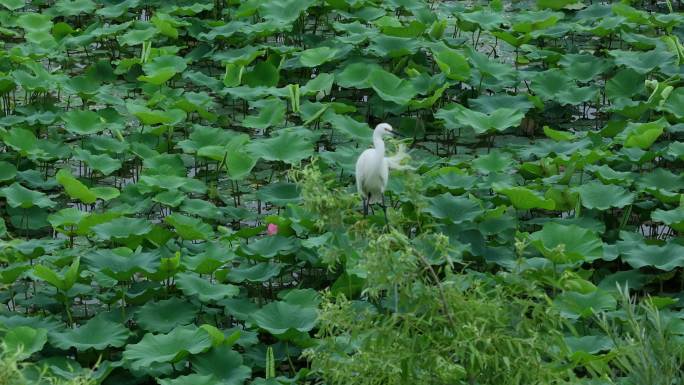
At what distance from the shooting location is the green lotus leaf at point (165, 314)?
181 inches

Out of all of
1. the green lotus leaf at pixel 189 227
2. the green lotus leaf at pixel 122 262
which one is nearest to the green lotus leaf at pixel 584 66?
the green lotus leaf at pixel 189 227

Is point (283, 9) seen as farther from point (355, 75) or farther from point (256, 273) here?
point (256, 273)

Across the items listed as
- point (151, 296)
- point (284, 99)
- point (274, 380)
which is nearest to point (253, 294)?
point (151, 296)

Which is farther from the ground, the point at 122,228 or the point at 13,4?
the point at 122,228

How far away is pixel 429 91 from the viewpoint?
635 cm

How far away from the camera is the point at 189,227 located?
4988 mm

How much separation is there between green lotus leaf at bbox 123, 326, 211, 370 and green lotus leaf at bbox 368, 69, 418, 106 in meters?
2.19

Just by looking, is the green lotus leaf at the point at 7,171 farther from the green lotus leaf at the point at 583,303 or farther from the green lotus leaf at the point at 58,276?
the green lotus leaf at the point at 583,303

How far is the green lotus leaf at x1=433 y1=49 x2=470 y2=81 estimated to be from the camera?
6.43m

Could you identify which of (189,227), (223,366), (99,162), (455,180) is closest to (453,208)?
(455,180)

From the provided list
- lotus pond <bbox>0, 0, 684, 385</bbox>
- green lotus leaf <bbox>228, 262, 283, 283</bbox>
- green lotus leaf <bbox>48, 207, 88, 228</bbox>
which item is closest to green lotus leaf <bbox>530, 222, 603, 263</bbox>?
lotus pond <bbox>0, 0, 684, 385</bbox>

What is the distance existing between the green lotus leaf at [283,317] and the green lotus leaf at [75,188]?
46.1 inches

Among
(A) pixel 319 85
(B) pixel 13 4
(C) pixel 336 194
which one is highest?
(C) pixel 336 194

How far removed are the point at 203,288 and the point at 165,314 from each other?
0.55 feet
